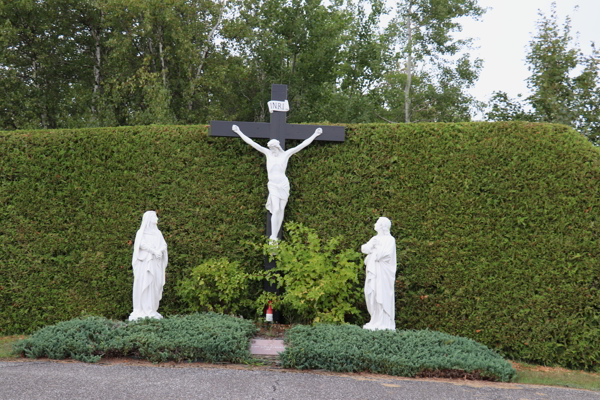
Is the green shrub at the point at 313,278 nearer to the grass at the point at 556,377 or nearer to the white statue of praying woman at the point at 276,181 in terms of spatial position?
the white statue of praying woman at the point at 276,181

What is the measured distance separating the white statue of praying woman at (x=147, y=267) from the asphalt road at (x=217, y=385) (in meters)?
1.24

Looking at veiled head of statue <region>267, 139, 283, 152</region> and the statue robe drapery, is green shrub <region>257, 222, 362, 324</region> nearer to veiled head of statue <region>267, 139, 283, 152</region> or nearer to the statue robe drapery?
the statue robe drapery

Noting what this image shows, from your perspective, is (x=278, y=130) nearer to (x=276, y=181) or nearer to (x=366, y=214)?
(x=276, y=181)

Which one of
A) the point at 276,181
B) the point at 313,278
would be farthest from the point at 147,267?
the point at 313,278

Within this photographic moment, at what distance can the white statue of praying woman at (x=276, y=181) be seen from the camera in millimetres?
7320

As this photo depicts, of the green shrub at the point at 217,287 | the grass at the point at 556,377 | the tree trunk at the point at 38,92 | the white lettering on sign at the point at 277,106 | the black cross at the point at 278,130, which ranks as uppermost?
the tree trunk at the point at 38,92

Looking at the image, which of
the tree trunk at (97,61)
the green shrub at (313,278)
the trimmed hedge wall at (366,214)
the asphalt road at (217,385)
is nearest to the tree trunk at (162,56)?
the tree trunk at (97,61)

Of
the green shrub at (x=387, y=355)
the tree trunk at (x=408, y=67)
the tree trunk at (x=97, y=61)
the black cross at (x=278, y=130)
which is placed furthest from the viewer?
the tree trunk at (x=408, y=67)

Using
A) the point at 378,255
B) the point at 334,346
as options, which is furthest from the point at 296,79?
the point at 334,346

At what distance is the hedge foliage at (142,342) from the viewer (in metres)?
5.69

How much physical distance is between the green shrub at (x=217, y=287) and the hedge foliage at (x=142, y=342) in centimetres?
110

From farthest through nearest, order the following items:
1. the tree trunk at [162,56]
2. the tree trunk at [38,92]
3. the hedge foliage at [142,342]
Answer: the tree trunk at [38,92]
the tree trunk at [162,56]
the hedge foliage at [142,342]

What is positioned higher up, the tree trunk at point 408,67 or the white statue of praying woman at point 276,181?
the tree trunk at point 408,67

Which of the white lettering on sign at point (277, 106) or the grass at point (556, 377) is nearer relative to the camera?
the grass at point (556, 377)
